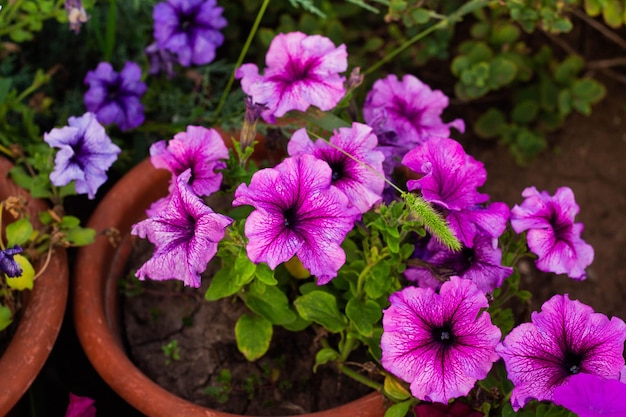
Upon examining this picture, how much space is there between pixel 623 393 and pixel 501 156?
1176 mm

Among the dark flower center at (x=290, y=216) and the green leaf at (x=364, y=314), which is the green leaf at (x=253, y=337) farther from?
the dark flower center at (x=290, y=216)

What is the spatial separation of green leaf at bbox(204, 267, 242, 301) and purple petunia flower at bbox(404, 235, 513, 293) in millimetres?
272

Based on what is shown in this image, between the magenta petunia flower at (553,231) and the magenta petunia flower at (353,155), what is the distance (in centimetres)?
22

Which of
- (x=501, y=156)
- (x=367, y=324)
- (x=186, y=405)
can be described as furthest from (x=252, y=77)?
(x=501, y=156)

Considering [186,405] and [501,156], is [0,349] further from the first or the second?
[501,156]

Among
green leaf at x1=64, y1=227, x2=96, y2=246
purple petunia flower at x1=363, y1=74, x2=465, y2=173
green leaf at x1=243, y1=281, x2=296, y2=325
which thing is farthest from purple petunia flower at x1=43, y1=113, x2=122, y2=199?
purple petunia flower at x1=363, y1=74, x2=465, y2=173

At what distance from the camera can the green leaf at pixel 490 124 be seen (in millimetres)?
1951

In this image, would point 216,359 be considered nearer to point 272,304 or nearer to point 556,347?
point 272,304

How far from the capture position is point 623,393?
0.94 m

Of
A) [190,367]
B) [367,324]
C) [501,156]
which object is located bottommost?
[501,156]

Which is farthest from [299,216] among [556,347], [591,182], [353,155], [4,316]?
[591,182]

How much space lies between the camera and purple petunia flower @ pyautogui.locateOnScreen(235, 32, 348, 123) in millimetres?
1218

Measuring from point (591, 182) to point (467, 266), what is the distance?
0.95m

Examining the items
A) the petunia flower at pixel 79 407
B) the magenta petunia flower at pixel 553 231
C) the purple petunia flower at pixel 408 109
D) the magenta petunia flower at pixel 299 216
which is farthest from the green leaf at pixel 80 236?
the magenta petunia flower at pixel 553 231
